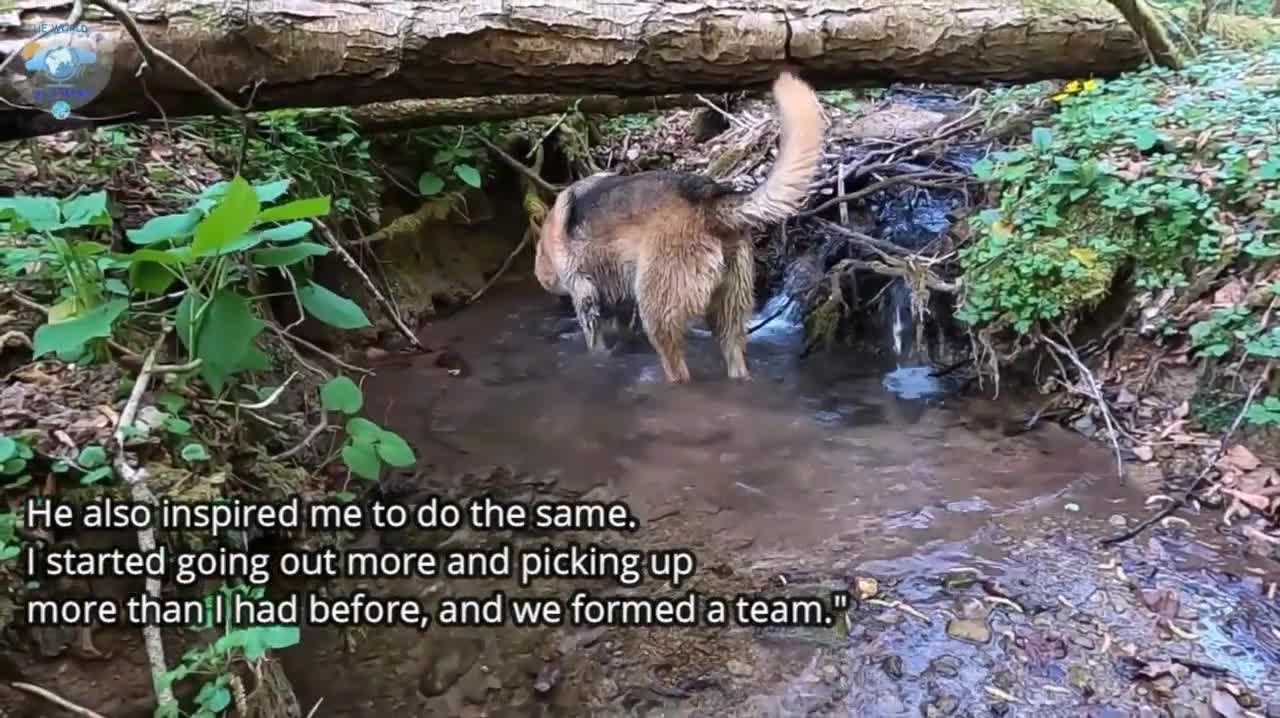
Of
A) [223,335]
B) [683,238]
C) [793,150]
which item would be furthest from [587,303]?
[223,335]

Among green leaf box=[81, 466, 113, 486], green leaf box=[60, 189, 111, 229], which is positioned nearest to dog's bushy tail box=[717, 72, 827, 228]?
green leaf box=[60, 189, 111, 229]

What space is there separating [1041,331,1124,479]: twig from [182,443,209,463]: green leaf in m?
3.44

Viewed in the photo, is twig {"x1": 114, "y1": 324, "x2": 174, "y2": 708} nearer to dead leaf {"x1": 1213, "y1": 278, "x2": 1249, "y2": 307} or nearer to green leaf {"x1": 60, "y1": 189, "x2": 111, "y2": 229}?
green leaf {"x1": 60, "y1": 189, "x2": 111, "y2": 229}

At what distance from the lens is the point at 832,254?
231 inches

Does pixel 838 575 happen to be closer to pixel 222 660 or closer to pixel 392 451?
pixel 392 451

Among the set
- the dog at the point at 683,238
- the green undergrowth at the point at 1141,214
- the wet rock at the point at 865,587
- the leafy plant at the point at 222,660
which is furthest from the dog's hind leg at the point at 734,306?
the leafy plant at the point at 222,660

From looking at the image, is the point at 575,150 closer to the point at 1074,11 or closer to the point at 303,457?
the point at 1074,11

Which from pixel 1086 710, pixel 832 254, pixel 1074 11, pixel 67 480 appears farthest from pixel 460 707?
pixel 1074 11

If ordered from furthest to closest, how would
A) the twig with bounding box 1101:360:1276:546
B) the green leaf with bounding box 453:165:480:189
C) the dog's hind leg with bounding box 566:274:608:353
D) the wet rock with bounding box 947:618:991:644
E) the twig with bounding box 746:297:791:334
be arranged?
the twig with bounding box 746:297:791:334 < the green leaf with bounding box 453:165:480:189 < the dog's hind leg with bounding box 566:274:608:353 < the twig with bounding box 1101:360:1276:546 < the wet rock with bounding box 947:618:991:644

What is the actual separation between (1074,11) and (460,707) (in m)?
4.93

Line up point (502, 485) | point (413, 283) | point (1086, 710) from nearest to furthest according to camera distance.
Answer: point (1086, 710) < point (502, 485) < point (413, 283)

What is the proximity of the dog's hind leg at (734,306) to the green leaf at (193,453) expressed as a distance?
297 cm

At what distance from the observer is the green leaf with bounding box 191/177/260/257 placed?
2.17 meters

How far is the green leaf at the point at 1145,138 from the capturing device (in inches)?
173
